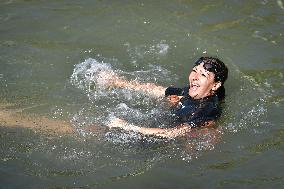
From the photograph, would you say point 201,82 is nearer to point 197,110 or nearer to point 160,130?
point 197,110

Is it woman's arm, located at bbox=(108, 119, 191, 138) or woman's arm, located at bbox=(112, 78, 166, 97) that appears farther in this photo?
woman's arm, located at bbox=(112, 78, 166, 97)

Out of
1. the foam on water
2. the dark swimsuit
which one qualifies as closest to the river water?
the foam on water

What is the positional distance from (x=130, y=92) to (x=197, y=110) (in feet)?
5.36

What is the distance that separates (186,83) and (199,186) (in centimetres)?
259

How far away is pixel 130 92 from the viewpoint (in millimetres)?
8477

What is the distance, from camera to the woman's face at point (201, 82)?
7352 millimetres

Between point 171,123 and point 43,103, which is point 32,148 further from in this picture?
point 171,123

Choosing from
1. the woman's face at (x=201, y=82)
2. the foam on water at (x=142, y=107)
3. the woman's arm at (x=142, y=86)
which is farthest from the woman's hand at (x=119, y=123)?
the woman's arm at (x=142, y=86)

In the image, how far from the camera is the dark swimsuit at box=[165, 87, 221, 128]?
7.10 metres

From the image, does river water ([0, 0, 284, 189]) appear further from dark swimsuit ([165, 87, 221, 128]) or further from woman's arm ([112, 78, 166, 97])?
dark swimsuit ([165, 87, 221, 128])

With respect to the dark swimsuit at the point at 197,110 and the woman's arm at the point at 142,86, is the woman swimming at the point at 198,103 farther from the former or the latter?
the woman's arm at the point at 142,86

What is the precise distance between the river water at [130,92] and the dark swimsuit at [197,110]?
0.87 ft

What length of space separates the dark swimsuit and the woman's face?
9 centimetres

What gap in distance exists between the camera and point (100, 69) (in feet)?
29.0
